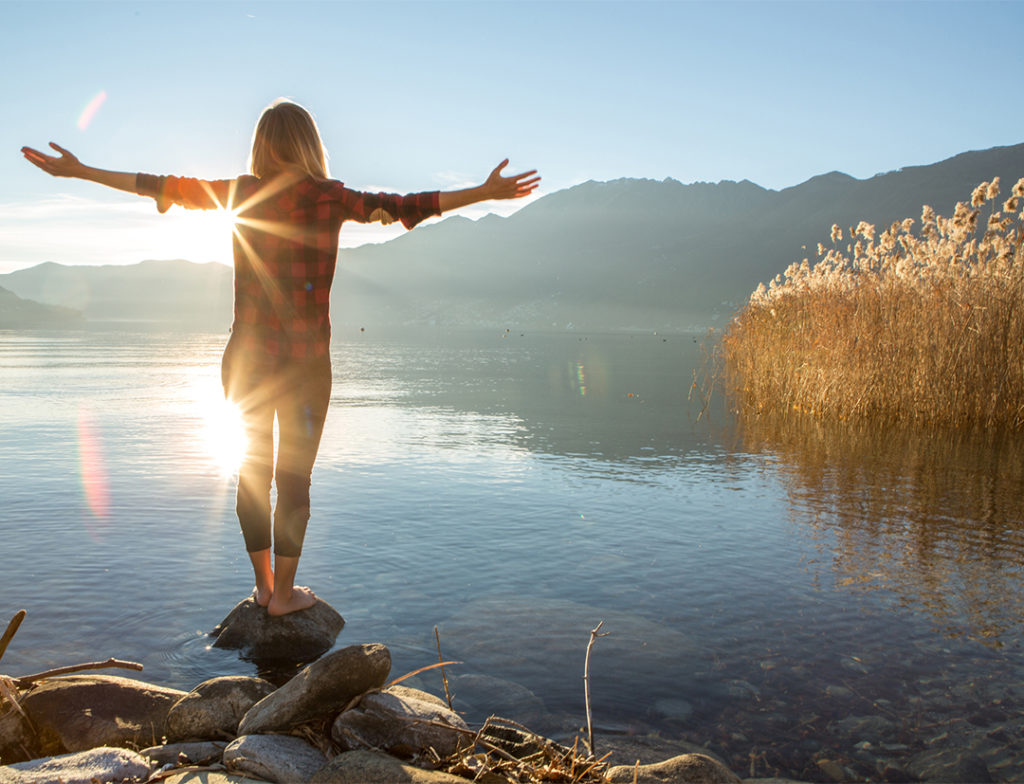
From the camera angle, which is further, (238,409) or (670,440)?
(670,440)

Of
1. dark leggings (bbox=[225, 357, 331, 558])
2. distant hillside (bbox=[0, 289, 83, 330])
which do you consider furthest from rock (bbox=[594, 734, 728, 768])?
distant hillside (bbox=[0, 289, 83, 330])

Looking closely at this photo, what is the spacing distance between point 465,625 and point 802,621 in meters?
2.08

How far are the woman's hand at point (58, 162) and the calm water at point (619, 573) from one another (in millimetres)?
2512

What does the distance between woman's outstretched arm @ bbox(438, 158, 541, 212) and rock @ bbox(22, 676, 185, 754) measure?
2.63 m

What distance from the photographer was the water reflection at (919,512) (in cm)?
550

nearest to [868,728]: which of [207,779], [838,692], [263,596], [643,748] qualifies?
[838,692]

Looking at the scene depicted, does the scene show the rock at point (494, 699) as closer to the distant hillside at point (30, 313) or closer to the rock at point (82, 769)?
the rock at point (82, 769)

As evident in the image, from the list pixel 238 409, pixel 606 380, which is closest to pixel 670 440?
pixel 238 409

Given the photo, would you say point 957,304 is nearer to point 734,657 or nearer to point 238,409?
point 734,657

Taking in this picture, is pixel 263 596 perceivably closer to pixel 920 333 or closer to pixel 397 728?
pixel 397 728

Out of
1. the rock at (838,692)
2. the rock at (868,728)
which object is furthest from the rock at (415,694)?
the rock at (838,692)

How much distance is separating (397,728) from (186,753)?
0.80m

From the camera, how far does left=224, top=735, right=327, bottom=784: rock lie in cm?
279

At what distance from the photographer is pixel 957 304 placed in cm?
1262
